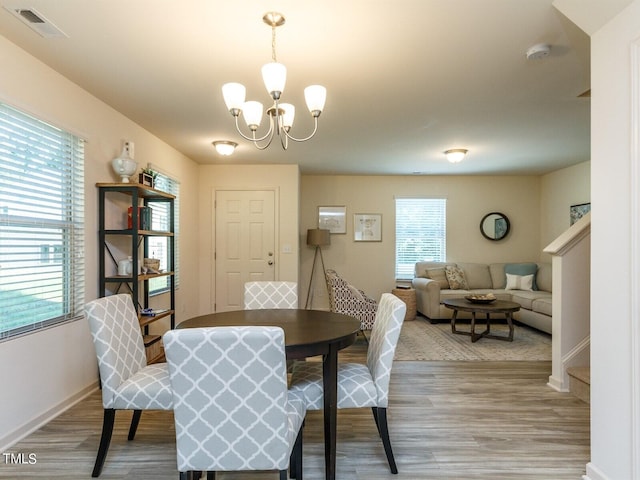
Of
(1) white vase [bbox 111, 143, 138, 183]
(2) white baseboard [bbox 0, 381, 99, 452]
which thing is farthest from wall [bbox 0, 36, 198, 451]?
(1) white vase [bbox 111, 143, 138, 183]

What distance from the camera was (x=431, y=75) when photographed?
2.63 metres

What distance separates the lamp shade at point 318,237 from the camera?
19.6 feet

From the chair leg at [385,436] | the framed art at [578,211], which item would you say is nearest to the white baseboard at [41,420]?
the chair leg at [385,436]

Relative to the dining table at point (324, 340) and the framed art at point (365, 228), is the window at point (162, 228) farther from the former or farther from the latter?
the framed art at point (365, 228)

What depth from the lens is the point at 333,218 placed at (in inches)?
255

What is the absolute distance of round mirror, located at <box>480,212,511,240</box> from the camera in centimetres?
653

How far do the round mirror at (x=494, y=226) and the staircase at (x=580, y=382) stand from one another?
12.4 ft

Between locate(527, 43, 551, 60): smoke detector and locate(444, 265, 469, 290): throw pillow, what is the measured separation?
4097 mm

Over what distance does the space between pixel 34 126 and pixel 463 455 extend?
10.8ft

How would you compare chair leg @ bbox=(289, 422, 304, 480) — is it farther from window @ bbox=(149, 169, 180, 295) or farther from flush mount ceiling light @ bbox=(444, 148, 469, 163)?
flush mount ceiling light @ bbox=(444, 148, 469, 163)

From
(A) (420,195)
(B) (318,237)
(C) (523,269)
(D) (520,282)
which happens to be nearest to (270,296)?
(B) (318,237)

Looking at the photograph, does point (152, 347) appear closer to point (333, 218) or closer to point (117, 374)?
point (117, 374)

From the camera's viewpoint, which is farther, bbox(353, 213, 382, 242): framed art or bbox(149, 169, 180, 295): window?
bbox(353, 213, 382, 242): framed art

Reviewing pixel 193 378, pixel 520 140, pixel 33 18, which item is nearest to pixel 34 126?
pixel 33 18
